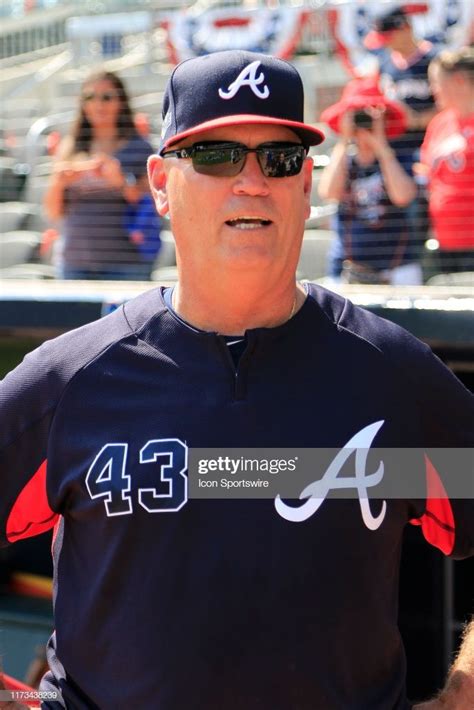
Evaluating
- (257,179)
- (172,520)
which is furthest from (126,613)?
(257,179)

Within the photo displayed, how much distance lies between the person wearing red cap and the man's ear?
2803 mm

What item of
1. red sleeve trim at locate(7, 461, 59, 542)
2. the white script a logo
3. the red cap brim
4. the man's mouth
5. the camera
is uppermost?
the red cap brim

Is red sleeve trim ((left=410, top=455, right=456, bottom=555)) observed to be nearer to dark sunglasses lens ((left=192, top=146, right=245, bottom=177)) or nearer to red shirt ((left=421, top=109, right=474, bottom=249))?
dark sunglasses lens ((left=192, top=146, right=245, bottom=177))

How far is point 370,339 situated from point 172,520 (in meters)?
0.54

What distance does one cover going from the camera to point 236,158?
6.82 feet

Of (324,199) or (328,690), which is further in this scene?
(324,199)

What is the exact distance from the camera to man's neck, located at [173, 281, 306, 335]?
2.13 metres

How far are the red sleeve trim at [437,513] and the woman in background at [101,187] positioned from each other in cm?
350

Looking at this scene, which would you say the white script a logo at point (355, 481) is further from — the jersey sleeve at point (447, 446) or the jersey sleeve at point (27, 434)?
the jersey sleeve at point (27, 434)

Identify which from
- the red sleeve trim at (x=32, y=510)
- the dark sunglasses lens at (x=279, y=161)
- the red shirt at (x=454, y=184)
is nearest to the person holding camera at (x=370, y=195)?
the red shirt at (x=454, y=184)

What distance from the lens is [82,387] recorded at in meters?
2.11

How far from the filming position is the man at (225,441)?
1.97m

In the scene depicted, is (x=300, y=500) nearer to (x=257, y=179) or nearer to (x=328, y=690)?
(x=328, y=690)

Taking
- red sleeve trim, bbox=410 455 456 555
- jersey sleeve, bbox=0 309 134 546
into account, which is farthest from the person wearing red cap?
jersey sleeve, bbox=0 309 134 546
